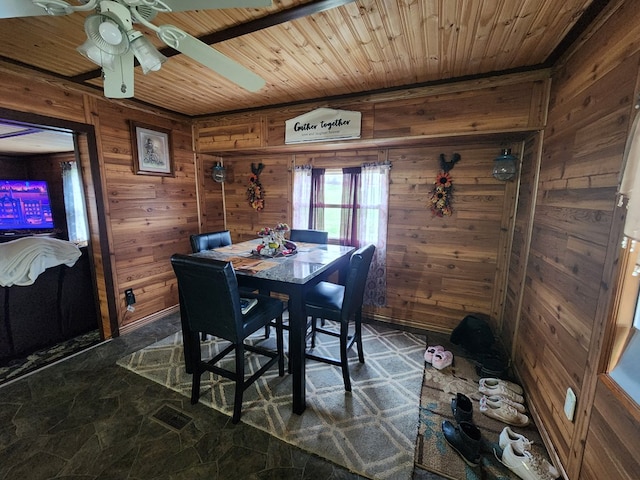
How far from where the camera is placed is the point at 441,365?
7.61ft

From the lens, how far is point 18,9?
1.07 metres

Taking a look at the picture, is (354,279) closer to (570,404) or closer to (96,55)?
(570,404)

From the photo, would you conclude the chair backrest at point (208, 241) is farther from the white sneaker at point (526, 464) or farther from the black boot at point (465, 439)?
the white sneaker at point (526, 464)

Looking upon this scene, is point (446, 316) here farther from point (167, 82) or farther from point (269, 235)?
point (167, 82)

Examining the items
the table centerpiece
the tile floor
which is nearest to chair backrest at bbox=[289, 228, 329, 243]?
the table centerpiece

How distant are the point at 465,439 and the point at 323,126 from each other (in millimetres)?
2688

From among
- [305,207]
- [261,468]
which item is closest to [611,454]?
[261,468]

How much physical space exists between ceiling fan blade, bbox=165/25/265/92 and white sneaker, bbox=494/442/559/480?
2.46 meters

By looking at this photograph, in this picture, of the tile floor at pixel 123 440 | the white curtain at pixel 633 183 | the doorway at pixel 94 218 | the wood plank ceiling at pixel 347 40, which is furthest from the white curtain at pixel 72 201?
the white curtain at pixel 633 183

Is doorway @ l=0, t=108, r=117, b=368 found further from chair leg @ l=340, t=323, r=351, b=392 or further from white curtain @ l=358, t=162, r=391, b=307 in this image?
white curtain @ l=358, t=162, r=391, b=307

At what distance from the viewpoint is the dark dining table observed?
5.57 ft

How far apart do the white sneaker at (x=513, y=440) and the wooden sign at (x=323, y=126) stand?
2474 millimetres

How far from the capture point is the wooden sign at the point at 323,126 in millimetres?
2652

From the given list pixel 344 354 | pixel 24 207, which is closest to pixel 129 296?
pixel 344 354
